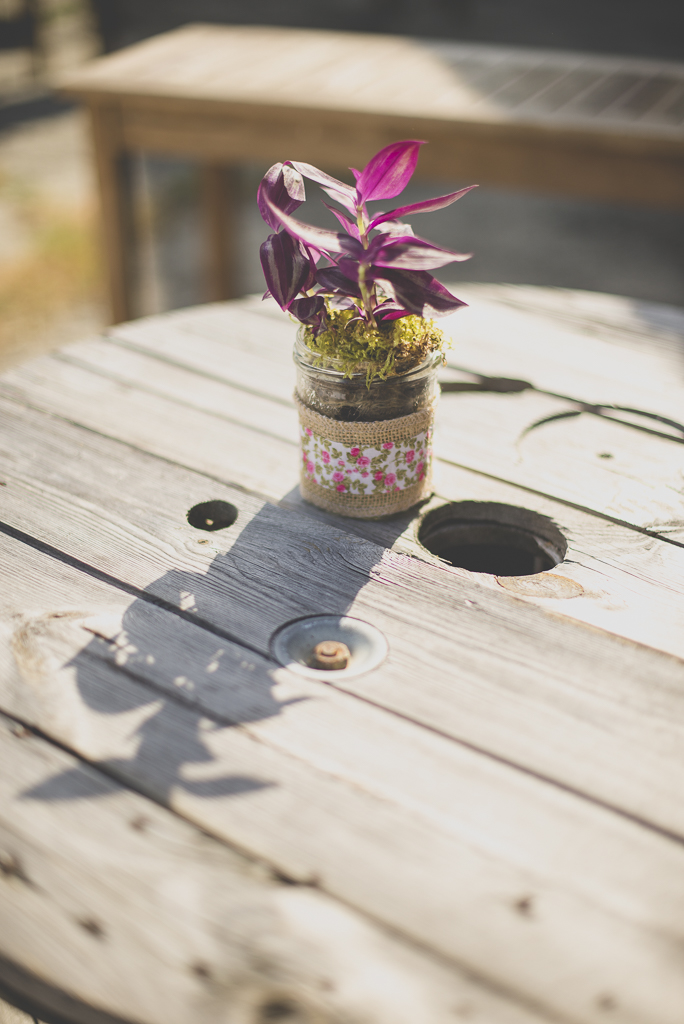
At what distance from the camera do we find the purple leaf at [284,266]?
860mm

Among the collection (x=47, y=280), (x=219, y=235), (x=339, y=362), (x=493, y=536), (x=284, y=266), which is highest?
(x=284, y=266)

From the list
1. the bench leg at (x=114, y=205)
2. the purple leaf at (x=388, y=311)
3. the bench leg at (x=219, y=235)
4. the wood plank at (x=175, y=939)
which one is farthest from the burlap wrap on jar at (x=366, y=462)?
the bench leg at (x=219, y=235)

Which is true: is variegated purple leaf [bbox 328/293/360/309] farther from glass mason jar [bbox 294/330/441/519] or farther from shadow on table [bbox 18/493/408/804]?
shadow on table [bbox 18/493/408/804]

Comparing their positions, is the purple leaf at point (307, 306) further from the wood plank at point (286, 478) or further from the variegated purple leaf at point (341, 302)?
the wood plank at point (286, 478)

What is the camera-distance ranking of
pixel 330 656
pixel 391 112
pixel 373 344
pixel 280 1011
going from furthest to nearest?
pixel 391 112
pixel 373 344
pixel 330 656
pixel 280 1011

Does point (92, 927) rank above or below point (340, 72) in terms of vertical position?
below

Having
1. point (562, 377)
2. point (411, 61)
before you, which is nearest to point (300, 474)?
point (562, 377)

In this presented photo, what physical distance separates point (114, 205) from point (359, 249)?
79.4 inches

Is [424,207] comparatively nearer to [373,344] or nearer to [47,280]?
[373,344]

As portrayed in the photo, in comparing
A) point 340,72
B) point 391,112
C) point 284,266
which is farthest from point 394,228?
point 340,72

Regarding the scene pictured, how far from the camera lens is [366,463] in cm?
97

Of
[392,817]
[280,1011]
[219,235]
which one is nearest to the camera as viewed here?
[280,1011]

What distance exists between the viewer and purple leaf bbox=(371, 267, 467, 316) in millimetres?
841

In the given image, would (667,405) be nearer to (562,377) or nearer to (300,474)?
(562,377)
